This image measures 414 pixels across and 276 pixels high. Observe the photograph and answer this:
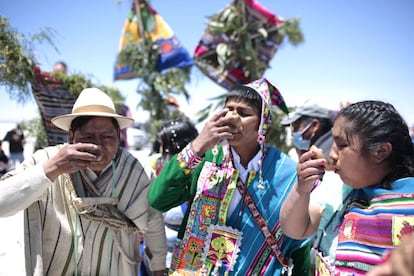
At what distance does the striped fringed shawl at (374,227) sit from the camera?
1.28 meters

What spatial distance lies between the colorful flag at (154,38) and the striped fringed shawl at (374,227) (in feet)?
21.4

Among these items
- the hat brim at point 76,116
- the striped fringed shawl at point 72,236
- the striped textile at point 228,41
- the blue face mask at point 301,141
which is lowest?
the striped fringed shawl at point 72,236

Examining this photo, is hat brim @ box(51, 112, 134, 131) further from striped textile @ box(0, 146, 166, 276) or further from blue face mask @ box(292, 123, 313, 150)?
blue face mask @ box(292, 123, 313, 150)

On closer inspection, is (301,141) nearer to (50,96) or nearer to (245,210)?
(245,210)

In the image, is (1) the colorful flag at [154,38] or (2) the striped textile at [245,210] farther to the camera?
(1) the colorful flag at [154,38]

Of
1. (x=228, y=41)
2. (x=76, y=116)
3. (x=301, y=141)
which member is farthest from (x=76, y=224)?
(x=228, y=41)

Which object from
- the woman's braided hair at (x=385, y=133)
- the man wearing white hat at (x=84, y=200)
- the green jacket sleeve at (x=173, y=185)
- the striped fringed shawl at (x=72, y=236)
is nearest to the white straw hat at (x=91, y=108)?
the man wearing white hat at (x=84, y=200)

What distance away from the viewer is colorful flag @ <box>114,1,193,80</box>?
7.40 m

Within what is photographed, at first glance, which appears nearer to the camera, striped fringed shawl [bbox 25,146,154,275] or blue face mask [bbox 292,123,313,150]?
striped fringed shawl [bbox 25,146,154,275]

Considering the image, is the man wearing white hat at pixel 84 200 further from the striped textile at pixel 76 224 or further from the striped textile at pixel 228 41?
the striped textile at pixel 228 41

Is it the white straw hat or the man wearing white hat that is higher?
the white straw hat

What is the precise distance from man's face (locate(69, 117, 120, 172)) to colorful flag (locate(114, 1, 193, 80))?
18.7 ft

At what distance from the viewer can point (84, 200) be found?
1854 millimetres

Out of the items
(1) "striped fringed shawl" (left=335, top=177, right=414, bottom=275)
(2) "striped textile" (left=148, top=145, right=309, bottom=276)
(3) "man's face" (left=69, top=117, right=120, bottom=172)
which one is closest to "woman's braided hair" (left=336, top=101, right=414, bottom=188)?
(1) "striped fringed shawl" (left=335, top=177, right=414, bottom=275)
